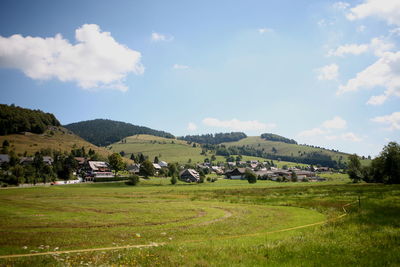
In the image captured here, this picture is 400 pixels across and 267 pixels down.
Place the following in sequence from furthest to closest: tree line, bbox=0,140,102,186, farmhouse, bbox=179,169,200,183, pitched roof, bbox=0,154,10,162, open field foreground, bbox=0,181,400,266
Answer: farmhouse, bbox=179,169,200,183
pitched roof, bbox=0,154,10,162
tree line, bbox=0,140,102,186
open field foreground, bbox=0,181,400,266

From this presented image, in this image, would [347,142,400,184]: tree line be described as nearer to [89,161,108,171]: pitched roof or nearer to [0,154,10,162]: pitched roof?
[89,161,108,171]: pitched roof

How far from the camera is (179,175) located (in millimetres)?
153500

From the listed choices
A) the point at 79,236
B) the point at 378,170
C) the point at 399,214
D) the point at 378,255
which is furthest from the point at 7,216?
the point at 378,170

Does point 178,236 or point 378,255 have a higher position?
point 378,255

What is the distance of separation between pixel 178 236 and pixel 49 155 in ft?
625

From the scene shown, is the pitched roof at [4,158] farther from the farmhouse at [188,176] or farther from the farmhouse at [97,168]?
the farmhouse at [188,176]

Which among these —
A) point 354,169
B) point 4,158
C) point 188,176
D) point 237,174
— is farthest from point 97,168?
point 354,169

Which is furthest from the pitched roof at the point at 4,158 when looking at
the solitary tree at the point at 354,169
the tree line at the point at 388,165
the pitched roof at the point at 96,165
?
the tree line at the point at 388,165

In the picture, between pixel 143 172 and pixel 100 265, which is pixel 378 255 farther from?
pixel 143 172

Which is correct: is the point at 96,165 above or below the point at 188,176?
above

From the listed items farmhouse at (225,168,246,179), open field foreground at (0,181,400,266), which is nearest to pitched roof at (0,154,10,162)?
farmhouse at (225,168,246,179)

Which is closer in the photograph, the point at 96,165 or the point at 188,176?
the point at 188,176

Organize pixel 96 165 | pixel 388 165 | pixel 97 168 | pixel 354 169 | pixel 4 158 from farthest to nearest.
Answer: pixel 96 165
pixel 97 168
pixel 4 158
pixel 354 169
pixel 388 165

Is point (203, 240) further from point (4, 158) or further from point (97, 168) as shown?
point (97, 168)
